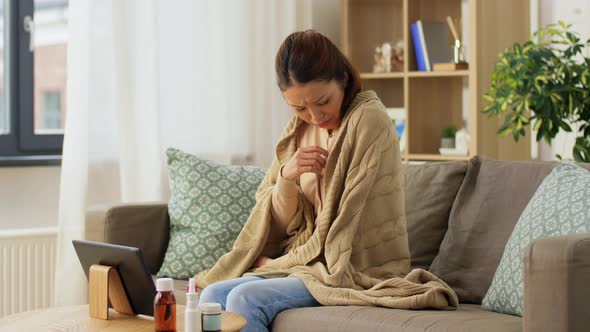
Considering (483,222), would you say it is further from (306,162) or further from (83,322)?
(83,322)

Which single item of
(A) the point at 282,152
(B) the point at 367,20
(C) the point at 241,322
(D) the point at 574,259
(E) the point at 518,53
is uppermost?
(B) the point at 367,20

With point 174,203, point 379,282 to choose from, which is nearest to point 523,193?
point 379,282

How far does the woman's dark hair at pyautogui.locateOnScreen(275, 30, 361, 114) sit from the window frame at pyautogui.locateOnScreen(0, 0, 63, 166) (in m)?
1.68

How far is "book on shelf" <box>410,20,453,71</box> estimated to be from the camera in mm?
4227

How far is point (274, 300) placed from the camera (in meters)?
2.35

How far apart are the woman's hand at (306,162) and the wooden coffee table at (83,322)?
1.71 ft

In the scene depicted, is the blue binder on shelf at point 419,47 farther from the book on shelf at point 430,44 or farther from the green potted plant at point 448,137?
the green potted plant at point 448,137

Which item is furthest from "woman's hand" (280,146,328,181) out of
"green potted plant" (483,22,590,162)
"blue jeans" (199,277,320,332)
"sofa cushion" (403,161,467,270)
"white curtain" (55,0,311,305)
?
"white curtain" (55,0,311,305)

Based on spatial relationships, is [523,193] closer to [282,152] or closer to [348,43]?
[282,152]

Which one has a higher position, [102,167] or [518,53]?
[518,53]

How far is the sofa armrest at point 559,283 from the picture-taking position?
1.84 meters

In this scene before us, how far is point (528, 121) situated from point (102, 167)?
1.71 meters

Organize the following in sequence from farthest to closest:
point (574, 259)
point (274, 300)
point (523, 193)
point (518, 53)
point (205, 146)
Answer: point (205, 146), point (518, 53), point (523, 193), point (274, 300), point (574, 259)

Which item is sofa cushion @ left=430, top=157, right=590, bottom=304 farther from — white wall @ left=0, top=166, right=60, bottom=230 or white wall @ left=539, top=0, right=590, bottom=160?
white wall @ left=0, top=166, right=60, bottom=230
